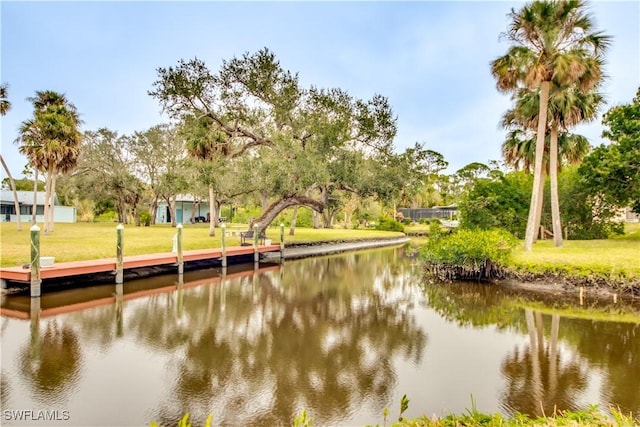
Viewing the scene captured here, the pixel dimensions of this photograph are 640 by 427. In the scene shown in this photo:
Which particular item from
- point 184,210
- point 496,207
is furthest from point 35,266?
point 184,210

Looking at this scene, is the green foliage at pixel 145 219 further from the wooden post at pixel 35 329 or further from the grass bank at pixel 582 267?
the grass bank at pixel 582 267

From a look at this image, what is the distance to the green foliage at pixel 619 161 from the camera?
15414mm

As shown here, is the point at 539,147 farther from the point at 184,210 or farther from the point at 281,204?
the point at 184,210

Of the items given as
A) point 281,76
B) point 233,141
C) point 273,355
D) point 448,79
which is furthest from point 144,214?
point 273,355

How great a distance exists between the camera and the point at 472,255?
13859 millimetres

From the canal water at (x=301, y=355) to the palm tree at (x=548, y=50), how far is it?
735 cm

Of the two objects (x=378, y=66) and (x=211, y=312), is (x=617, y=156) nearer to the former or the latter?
(x=378, y=66)

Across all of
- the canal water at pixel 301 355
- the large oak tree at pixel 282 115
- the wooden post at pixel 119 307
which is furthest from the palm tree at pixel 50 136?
the canal water at pixel 301 355

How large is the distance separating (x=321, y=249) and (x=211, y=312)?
53.0ft

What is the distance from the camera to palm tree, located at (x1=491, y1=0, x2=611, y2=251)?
1294 cm

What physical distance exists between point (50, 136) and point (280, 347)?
69.4 ft

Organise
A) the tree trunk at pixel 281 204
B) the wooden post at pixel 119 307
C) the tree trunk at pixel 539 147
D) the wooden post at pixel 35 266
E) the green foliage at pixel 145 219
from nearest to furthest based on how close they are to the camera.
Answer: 1. the wooden post at pixel 119 307
2. the wooden post at pixel 35 266
3. the tree trunk at pixel 539 147
4. the tree trunk at pixel 281 204
5. the green foliage at pixel 145 219

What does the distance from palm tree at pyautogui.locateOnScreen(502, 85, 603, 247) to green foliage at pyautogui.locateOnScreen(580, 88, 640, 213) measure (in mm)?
809

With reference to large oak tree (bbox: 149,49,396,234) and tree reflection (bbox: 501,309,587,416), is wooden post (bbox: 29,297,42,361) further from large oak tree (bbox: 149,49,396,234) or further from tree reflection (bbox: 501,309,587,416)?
large oak tree (bbox: 149,49,396,234)
